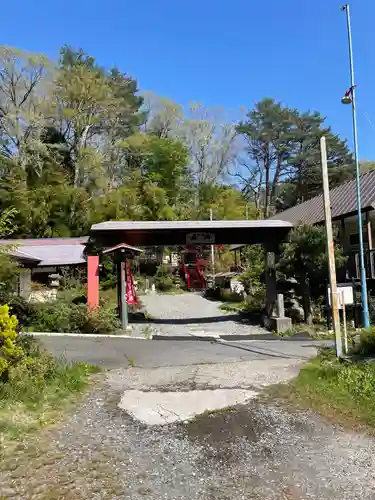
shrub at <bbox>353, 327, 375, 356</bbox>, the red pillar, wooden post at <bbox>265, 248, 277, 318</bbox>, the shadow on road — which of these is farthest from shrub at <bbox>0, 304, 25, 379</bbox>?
wooden post at <bbox>265, 248, 277, 318</bbox>

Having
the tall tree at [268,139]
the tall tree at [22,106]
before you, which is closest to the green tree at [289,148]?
the tall tree at [268,139]

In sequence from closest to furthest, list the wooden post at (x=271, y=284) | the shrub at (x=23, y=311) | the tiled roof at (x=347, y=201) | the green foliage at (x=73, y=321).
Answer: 1. the shrub at (x=23, y=311)
2. the green foliage at (x=73, y=321)
3. the tiled roof at (x=347, y=201)
4. the wooden post at (x=271, y=284)

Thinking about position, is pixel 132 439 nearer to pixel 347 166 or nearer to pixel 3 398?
pixel 3 398

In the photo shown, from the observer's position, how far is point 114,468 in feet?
11.6

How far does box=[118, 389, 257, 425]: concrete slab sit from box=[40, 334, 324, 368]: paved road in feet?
7.37

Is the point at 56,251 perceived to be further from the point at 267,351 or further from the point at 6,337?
the point at 6,337

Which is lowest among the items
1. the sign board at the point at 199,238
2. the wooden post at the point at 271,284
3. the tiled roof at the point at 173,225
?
the wooden post at the point at 271,284

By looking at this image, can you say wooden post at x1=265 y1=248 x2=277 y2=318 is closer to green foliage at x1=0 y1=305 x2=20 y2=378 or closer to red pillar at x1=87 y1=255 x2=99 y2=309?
red pillar at x1=87 y1=255 x2=99 y2=309

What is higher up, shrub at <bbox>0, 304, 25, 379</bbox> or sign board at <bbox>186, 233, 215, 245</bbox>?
sign board at <bbox>186, 233, 215, 245</bbox>

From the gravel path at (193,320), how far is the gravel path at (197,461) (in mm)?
8772

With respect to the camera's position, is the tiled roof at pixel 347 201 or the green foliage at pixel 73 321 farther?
the tiled roof at pixel 347 201

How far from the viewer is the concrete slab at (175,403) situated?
4930mm

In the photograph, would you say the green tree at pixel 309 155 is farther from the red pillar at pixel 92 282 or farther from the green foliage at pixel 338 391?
the green foliage at pixel 338 391

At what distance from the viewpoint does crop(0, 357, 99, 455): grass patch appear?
4.30 metres
